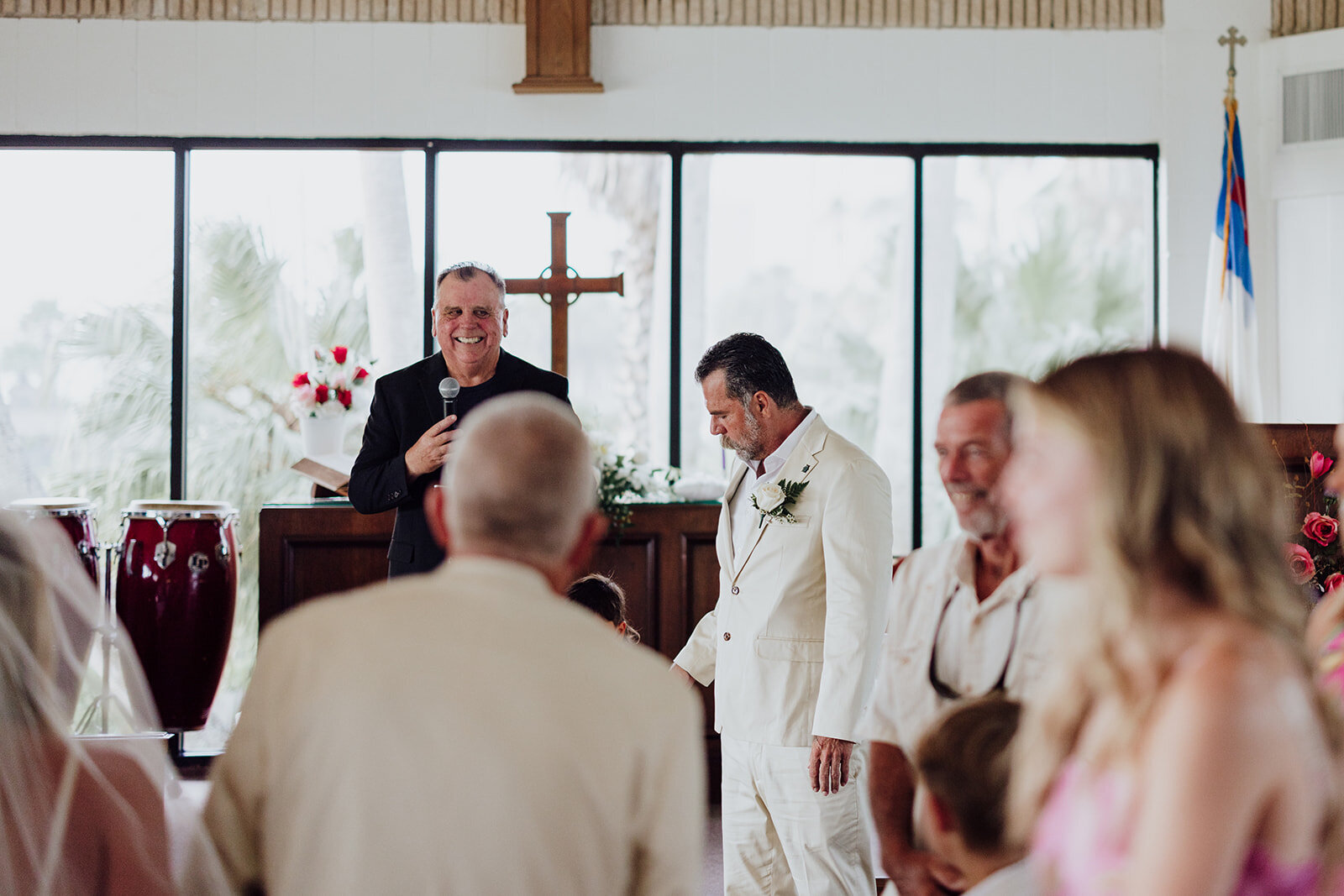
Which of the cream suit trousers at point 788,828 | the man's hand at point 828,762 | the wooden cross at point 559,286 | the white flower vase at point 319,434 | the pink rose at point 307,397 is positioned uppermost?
the wooden cross at point 559,286

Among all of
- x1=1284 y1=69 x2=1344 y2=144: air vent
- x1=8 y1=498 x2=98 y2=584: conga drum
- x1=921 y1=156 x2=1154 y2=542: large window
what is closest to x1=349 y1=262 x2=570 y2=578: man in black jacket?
x1=8 y1=498 x2=98 y2=584: conga drum

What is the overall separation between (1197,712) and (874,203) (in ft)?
17.7

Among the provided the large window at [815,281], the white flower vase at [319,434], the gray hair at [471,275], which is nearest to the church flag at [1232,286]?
the large window at [815,281]

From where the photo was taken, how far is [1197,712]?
1166 millimetres

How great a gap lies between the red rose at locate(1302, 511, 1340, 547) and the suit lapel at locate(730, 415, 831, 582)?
166cm

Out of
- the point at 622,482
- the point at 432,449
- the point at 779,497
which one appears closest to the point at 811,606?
the point at 779,497

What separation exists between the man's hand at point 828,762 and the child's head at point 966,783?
143 cm

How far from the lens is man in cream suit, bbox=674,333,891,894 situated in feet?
9.80

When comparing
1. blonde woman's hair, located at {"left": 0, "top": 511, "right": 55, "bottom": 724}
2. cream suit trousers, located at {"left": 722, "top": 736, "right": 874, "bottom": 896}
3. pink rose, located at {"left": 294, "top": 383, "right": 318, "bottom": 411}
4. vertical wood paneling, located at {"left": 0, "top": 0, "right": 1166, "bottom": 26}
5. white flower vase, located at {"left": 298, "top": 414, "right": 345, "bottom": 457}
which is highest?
vertical wood paneling, located at {"left": 0, "top": 0, "right": 1166, "bottom": 26}

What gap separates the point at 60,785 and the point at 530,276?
491cm

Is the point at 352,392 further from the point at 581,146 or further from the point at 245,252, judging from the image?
the point at 581,146

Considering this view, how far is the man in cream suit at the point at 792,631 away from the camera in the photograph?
299cm

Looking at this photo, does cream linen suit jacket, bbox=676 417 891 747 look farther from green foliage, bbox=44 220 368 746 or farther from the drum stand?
green foliage, bbox=44 220 368 746

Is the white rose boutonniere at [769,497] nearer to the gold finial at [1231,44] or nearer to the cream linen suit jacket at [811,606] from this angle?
the cream linen suit jacket at [811,606]
